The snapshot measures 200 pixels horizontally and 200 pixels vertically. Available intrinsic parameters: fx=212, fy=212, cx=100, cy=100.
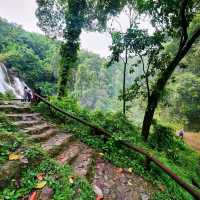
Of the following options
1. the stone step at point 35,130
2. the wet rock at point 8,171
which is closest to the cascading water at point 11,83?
the stone step at point 35,130

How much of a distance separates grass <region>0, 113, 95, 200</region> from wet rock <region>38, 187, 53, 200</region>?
64 mm

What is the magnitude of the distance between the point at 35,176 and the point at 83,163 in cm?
150

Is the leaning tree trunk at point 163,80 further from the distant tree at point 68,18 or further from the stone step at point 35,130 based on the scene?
the distant tree at point 68,18

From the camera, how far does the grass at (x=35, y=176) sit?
11.1 feet

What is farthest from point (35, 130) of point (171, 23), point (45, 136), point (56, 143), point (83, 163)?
point (171, 23)

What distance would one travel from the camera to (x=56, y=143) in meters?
5.67

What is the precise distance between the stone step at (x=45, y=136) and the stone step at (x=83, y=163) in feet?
3.69

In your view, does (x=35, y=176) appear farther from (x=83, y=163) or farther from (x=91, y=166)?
(x=91, y=166)

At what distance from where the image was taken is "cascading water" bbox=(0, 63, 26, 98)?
21938 millimetres

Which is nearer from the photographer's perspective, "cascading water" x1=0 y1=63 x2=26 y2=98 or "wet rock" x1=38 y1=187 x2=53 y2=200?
"wet rock" x1=38 y1=187 x2=53 y2=200

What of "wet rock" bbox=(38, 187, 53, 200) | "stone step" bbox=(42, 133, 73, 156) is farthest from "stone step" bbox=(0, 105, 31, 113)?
"wet rock" bbox=(38, 187, 53, 200)

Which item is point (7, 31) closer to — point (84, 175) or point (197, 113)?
point (197, 113)

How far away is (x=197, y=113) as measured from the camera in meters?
20.9

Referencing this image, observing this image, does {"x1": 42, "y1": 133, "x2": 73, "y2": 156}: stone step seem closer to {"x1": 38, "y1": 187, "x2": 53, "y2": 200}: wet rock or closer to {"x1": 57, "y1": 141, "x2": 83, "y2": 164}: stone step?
{"x1": 57, "y1": 141, "x2": 83, "y2": 164}: stone step
